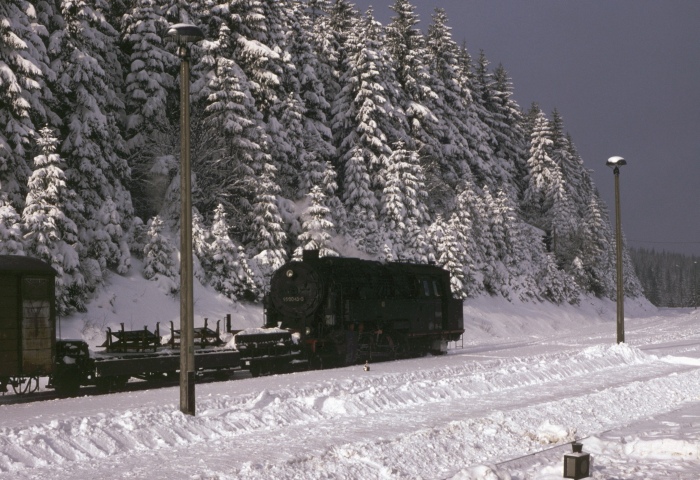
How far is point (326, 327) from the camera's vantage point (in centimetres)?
2452

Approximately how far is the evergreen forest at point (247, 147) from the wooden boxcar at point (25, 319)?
9263 millimetres

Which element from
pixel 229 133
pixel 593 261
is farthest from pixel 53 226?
pixel 593 261

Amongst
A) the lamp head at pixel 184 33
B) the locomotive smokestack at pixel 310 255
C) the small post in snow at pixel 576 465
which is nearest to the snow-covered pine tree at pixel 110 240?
the locomotive smokestack at pixel 310 255

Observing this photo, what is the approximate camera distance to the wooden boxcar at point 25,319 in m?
16.8

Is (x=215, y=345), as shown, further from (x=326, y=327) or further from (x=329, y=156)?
(x=329, y=156)

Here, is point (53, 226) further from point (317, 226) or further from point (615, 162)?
point (615, 162)

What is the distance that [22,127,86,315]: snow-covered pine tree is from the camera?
1077 inches

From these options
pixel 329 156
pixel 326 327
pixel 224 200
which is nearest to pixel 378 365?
pixel 326 327

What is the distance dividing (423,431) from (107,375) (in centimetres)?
885

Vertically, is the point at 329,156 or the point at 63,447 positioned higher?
the point at 329,156

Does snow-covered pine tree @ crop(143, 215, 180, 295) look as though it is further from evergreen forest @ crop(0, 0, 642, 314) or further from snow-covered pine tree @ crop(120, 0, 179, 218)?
snow-covered pine tree @ crop(120, 0, 179, 218)

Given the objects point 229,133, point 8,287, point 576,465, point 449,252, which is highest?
point 229,133

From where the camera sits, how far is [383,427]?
13664 millimetres

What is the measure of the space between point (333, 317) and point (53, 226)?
10.9 m
